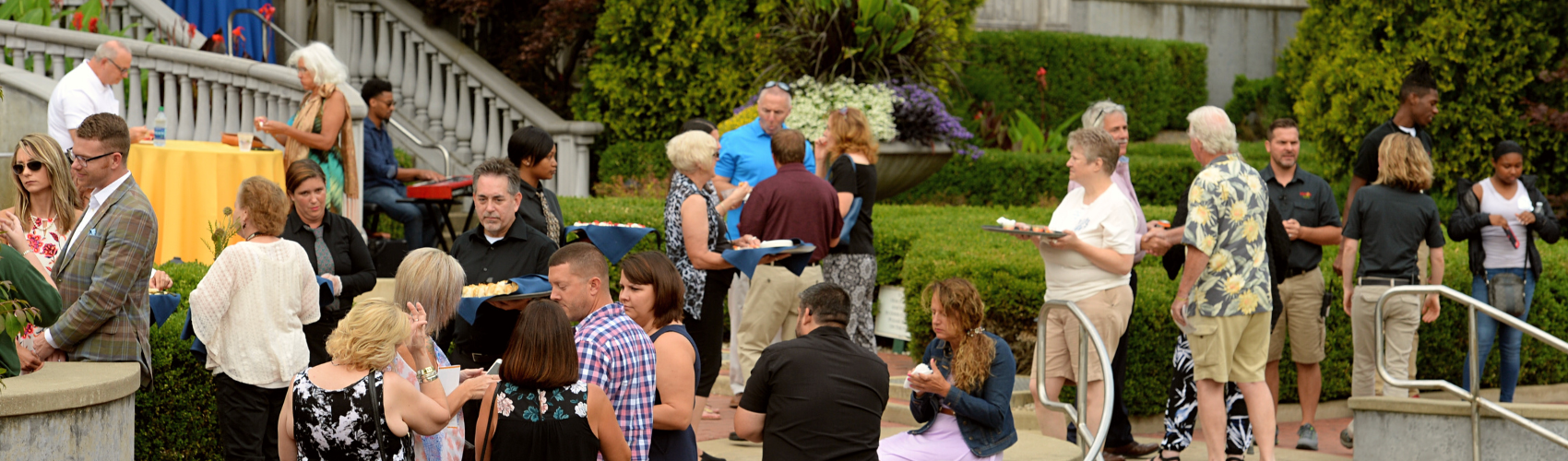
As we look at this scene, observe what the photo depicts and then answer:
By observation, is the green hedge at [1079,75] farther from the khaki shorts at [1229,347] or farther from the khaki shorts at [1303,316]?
the khaki shorts at [1229,347]

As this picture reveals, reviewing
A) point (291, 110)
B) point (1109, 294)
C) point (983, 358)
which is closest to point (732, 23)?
point (291, 110)

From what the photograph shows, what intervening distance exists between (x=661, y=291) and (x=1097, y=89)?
15101 millimetres

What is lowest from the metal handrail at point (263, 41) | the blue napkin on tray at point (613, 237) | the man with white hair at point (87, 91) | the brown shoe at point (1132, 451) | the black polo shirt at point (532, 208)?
the brown shoe at point (1132, 451)

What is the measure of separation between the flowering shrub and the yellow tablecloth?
600 cm

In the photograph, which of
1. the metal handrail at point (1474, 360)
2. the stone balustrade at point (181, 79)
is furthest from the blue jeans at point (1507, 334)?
the stone balustrade at point (181, 79)

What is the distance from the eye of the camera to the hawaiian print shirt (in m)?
6.10

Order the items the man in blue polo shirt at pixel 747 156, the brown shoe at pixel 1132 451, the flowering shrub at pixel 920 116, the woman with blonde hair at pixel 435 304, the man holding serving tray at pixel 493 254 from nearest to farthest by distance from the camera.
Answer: the woman with blonde hair at pixel 435 304
the man holding serving tray at pixel 493 254
the brown shoe at pixel 1132 451
the man in blue polo shirt at pixel 747 156
the flowering shrub at pixel 920 116

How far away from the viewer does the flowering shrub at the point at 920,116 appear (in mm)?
12992

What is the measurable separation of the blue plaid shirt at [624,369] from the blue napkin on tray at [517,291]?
0.60 m

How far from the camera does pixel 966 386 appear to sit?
5.29 meters

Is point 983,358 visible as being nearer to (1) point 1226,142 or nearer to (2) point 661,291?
(2) point 661,291

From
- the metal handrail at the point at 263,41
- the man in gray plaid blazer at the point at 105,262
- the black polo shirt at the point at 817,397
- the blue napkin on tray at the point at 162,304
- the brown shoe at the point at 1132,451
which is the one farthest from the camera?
the metal handrail at the point at 263,41

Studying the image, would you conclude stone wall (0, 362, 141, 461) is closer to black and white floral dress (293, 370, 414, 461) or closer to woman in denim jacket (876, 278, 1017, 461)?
black and white floral dress (293, 370, 414, 461)

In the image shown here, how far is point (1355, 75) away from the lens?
1172cm
